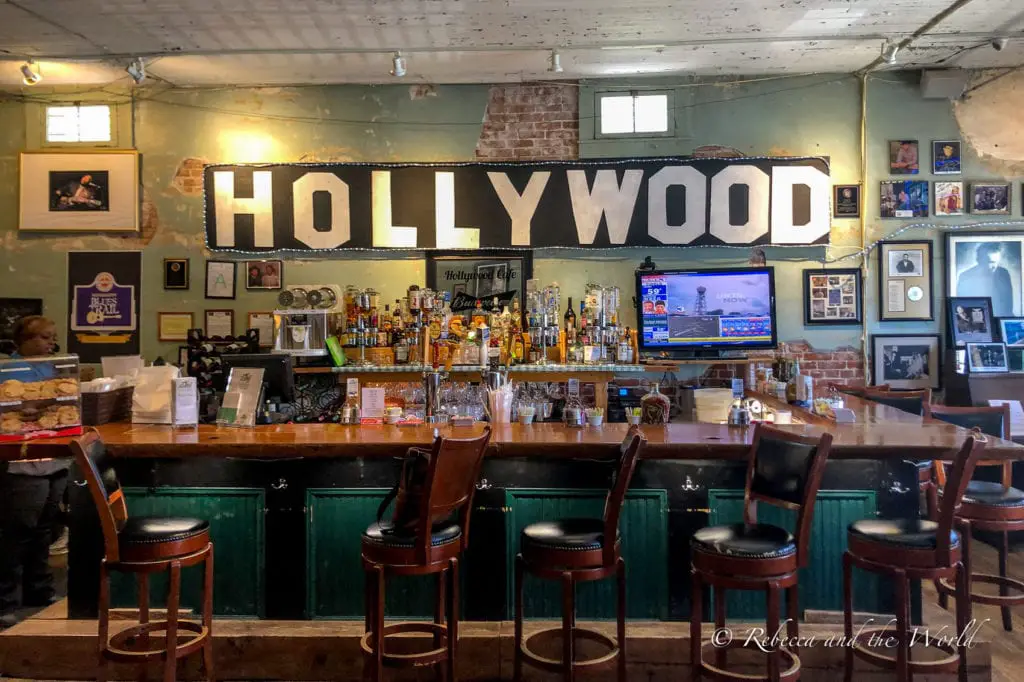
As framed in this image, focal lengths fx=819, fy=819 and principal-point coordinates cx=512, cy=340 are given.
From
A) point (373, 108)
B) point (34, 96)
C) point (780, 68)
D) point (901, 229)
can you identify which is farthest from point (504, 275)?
point (34, 96)

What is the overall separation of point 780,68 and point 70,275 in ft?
18.9

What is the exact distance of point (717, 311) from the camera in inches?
239

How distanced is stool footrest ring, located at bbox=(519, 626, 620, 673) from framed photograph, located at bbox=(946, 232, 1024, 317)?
4527 mm

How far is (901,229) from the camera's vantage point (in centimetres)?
626

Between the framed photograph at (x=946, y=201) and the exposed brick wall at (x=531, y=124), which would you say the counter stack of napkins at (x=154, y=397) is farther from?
the framed photograph at (x=946, y=201)

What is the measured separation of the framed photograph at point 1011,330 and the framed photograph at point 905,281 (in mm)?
468

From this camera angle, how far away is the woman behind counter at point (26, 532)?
4.18m

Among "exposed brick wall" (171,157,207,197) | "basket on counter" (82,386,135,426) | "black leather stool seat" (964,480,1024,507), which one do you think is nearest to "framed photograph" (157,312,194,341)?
"exposed brick wall" (171,157,207,197)

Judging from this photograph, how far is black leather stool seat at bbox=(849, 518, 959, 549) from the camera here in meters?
2.89

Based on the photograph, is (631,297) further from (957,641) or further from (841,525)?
(957,641)

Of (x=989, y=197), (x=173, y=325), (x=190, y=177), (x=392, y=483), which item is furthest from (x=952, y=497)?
(x=190, y=177)

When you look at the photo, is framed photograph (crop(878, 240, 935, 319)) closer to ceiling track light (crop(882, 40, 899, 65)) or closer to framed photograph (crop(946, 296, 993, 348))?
framed photograph (crop(946, 296, 993, 348))

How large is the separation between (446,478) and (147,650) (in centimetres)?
145

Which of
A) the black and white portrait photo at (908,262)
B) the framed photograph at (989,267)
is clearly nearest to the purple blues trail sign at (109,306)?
the black and white portrait photo at (908,262)
